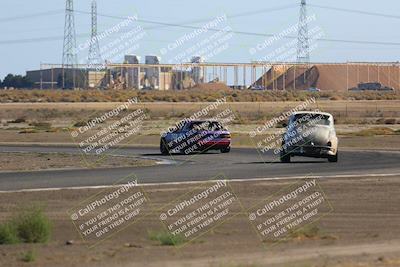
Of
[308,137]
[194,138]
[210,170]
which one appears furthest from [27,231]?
[194,138]

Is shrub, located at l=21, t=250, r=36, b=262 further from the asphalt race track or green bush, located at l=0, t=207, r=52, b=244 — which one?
the asphalt race track

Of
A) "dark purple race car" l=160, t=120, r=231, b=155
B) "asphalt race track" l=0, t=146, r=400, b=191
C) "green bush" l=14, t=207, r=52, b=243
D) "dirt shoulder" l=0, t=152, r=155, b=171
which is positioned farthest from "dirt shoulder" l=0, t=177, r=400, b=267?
"dark purple race car" l=160, t=120, r=231, b=155

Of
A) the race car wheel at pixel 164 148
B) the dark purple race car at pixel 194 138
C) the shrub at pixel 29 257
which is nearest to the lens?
the shrub at pixel 29 257

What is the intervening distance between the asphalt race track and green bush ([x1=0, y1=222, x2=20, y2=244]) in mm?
9600

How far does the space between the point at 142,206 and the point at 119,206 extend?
51 centimetres

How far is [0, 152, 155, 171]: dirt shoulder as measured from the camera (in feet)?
118

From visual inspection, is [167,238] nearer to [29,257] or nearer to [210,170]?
[29,257]

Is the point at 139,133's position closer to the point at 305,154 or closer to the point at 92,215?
the point at 305,154

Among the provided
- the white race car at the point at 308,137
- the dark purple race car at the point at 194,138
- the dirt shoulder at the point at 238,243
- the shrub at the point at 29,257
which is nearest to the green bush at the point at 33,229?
the dirt shoulder at the point at 238,243

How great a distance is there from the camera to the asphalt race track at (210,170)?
1137 inches

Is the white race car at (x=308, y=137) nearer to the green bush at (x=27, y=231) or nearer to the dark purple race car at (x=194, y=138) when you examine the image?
the dark purple race car at (x=194, y=138)

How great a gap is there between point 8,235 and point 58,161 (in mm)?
22163

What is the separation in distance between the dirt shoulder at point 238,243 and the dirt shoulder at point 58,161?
12.0 meters

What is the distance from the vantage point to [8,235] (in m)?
16.8
